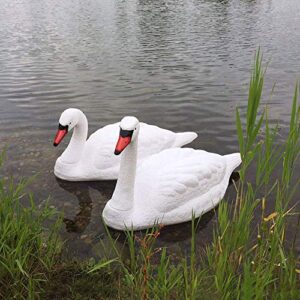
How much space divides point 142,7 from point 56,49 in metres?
17.1

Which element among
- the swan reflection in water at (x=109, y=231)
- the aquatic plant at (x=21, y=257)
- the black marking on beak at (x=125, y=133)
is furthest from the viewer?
the swan reflection in water at (x=109, y=231)

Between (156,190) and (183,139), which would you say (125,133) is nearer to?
(156,190)

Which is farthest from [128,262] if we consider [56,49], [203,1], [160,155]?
[203,1]

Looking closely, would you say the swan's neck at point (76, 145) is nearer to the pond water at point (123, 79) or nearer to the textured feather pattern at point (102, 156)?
the textured feather pattern at point (102, 156)

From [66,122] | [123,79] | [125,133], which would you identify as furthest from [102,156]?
[123,79]

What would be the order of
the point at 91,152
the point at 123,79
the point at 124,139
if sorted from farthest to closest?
1. the point at 123,79
2. the point at 91,152
3. the point at 124,139

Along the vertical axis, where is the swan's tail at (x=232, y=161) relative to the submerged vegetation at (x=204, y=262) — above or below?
below

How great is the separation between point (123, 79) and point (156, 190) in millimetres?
8567

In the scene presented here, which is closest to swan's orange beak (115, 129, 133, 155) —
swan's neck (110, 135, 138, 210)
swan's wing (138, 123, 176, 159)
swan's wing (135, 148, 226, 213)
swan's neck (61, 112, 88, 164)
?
swan's neck (110, 135, 138, 210)

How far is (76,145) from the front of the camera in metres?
7.12

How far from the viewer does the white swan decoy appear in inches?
272

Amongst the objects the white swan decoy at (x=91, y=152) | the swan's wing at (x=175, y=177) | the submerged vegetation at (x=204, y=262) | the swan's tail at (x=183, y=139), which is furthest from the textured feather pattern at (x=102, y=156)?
the submerged vegetation at (x=204, y=262)

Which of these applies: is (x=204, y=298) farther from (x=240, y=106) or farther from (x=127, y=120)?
(x=240, y=106)

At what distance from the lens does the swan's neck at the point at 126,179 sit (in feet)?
18.0
